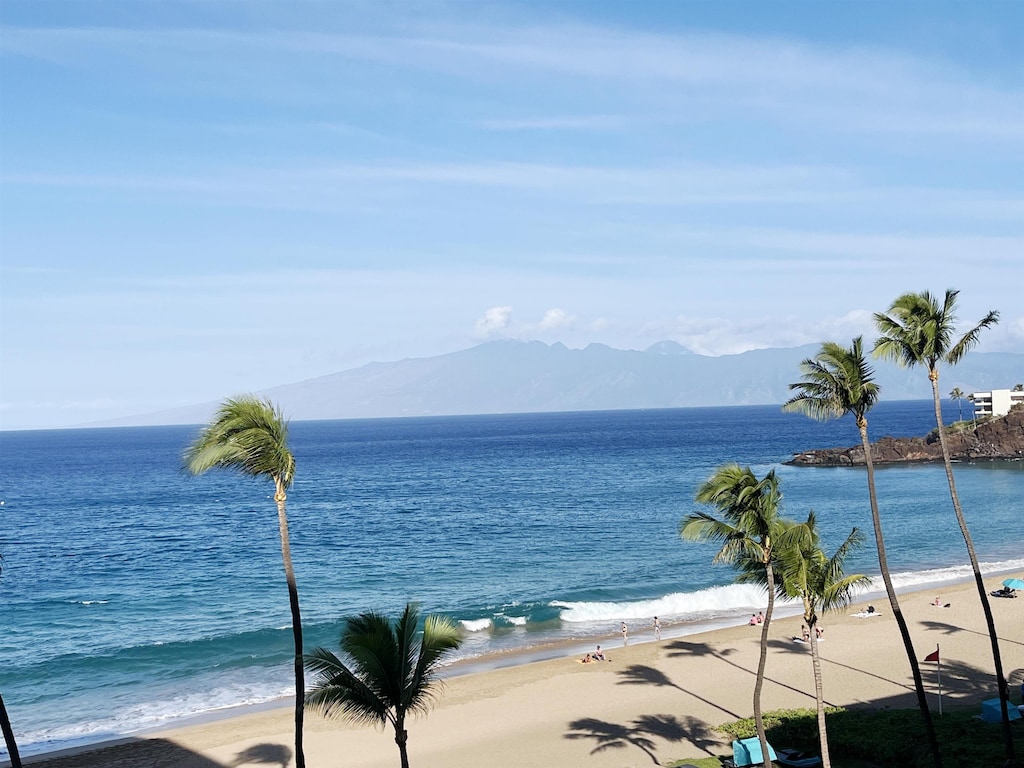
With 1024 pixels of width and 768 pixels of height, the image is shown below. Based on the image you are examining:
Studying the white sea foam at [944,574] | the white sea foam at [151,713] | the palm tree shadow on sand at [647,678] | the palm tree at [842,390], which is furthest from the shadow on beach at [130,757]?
the white sea foam at [944,574]

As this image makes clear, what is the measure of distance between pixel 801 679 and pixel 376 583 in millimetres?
28868

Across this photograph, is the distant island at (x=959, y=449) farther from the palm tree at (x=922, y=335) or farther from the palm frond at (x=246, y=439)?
the palm frond at (x=246, y=439)

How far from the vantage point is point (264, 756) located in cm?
2755

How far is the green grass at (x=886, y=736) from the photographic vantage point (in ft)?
71.7

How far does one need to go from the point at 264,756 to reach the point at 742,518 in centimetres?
1690

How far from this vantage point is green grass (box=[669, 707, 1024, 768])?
2186 cm

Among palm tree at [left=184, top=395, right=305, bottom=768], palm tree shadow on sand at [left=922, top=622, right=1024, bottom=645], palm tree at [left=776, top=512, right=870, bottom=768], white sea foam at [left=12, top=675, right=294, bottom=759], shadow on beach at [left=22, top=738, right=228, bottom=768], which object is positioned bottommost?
white sea foam at [left=12, top=675, right=294, bottom=759]

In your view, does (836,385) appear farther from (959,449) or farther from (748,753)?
(959,449)

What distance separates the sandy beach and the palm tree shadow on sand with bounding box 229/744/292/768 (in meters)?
0.06

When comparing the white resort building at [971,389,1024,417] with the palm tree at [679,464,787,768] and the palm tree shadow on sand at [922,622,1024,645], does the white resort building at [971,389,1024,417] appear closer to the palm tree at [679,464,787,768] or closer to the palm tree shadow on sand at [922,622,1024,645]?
the palm tree shadow on sand at [922,622,1024,645]

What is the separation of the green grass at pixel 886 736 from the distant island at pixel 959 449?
4186 inches

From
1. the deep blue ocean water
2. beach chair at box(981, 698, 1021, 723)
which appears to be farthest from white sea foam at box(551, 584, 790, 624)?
beach chair at box(981, 698, 1021, 723)

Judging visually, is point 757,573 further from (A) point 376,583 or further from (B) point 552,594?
(A) point 376,583

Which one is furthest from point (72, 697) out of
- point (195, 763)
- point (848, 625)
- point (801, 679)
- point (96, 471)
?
point (96, 471)
